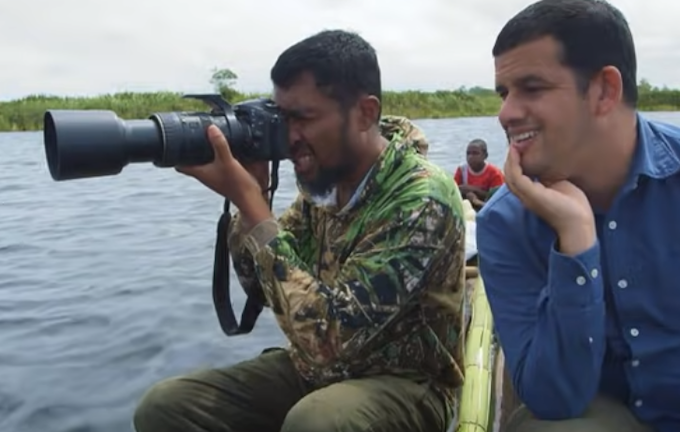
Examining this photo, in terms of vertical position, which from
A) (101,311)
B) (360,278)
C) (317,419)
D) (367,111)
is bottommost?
(101,311)

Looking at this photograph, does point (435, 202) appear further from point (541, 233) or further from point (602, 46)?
point (602, 46)

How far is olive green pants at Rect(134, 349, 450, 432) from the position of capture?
5.92 ft

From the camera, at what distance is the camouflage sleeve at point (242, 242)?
2.19m

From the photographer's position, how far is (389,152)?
6.76 ft

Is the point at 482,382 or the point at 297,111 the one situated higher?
the point at 297,111

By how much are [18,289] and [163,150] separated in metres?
4.61

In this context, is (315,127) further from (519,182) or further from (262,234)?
(519,182)

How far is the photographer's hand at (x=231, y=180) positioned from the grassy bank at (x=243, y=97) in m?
16.0

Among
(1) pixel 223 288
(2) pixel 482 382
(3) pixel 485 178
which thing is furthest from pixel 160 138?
(3) pixel 485 178

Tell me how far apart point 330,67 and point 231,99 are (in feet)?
75.2

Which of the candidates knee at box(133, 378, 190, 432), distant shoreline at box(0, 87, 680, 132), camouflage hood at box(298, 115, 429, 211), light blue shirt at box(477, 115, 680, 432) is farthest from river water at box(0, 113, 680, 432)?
distant shoreline at box(0, 87, 680, 132)

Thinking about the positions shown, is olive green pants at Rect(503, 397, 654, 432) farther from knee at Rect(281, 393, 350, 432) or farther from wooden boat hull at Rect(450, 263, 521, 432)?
wooden boat hull at Rect(450, 263, 521, 432)

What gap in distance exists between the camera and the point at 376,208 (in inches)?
79.3

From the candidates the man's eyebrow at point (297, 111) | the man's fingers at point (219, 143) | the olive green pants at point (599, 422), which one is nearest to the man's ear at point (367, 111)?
the man's eyebrow at point (297, 111)
